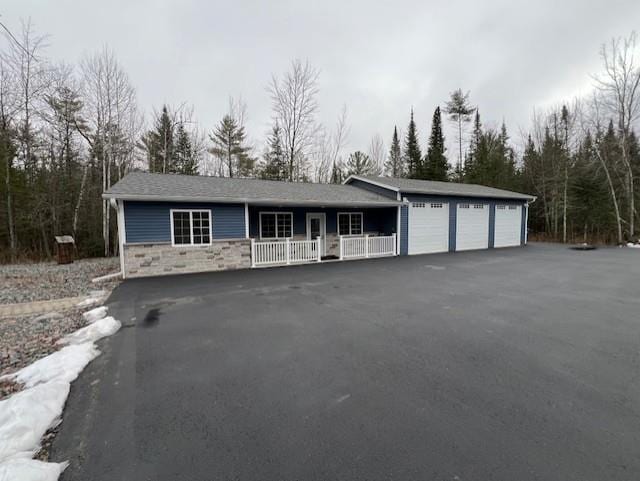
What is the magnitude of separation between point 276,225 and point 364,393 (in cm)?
1013

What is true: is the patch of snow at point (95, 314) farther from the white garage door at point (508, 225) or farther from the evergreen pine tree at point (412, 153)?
the evergreen pine tree at point (412, 153)

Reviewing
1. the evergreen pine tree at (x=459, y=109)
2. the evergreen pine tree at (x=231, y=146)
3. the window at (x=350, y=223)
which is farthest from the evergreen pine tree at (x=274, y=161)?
the evergreen pine tree at (x=459, y=109)

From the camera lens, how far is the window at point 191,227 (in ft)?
31.0

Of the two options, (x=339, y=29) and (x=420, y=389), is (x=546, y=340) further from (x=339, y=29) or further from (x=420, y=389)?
(x=339, y=29)

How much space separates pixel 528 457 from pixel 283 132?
22.1m

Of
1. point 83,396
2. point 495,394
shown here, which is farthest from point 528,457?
point 83,396

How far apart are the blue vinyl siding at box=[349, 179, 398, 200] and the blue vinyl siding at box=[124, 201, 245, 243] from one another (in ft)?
24.6

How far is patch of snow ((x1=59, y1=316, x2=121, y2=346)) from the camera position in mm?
4035

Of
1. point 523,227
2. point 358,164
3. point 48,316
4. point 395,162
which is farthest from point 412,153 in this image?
point 48,316

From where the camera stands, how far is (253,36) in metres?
13.5

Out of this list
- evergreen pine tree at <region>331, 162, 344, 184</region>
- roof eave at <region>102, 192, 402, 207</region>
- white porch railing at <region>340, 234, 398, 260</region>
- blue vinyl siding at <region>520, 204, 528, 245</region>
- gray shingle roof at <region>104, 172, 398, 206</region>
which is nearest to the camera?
roof eave at <region>102, 192, 402, 207</region>

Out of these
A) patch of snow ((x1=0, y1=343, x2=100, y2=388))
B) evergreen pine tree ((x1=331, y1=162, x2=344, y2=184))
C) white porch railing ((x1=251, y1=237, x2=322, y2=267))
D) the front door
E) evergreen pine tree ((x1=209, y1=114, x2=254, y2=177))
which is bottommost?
patch of snow ((x1=0, y1=343, x2=100, y2=388))

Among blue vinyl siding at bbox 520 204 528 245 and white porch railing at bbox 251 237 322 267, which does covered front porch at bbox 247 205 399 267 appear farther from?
blue vinyl siding at bbox 520 204 528 245

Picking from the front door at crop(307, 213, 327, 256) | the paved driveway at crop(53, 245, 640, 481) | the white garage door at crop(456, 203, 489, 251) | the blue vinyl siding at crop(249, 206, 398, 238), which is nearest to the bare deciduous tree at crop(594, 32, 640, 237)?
the white garage door at crop(456, 203, 489, 251)
